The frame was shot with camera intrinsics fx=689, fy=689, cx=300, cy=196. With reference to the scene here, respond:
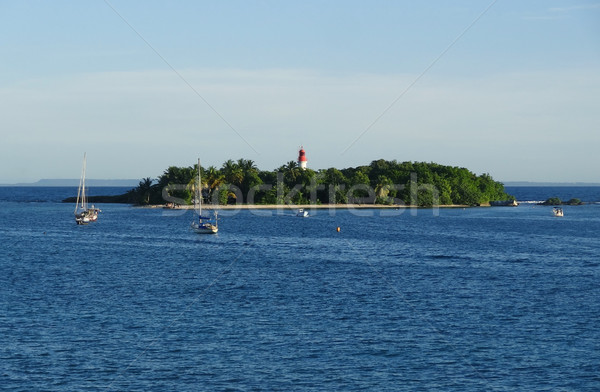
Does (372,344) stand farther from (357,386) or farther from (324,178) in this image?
(324,178)

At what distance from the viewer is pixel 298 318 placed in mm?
44125

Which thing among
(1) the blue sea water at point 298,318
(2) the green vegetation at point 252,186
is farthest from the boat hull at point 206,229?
(2) the green vegetation at point 252,186

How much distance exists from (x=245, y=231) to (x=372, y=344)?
80.3 meters

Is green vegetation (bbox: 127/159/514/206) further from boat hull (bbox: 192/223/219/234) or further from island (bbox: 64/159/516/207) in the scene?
boat hull (bbox: 192/223/219/234)

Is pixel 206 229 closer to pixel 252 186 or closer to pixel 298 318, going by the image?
pixel 298 318

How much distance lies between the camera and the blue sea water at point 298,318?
108 feet

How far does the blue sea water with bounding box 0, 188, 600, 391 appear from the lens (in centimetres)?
3291

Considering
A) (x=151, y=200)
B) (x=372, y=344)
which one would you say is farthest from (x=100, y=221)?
(x=372, y=344)

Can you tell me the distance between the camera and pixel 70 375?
106 ft

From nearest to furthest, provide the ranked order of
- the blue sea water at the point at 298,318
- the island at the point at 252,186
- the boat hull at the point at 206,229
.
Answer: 1. the blue sea water at the point at 298,318
2. the boat hull at the point at 206,229
3. the island at the point at 252,186

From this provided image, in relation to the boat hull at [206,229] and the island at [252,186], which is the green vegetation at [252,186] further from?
the boat hull at [206,229]

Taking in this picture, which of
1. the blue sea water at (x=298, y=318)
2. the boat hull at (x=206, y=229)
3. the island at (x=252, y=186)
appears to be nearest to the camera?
the blue sea water at (x=298, y=318)

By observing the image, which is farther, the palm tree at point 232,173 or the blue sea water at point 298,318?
the palm tree at point 232,173

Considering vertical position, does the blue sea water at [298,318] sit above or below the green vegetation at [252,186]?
below
